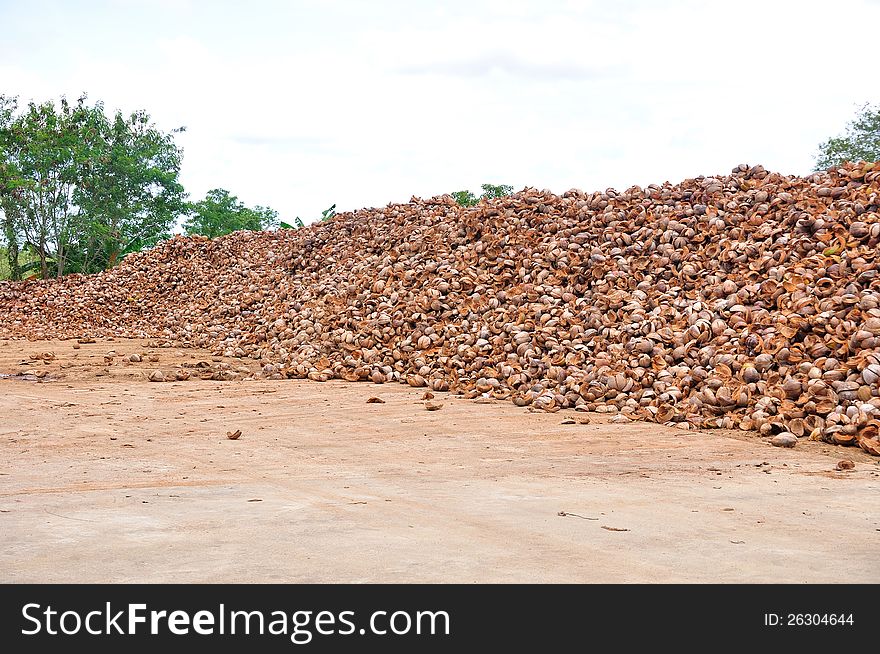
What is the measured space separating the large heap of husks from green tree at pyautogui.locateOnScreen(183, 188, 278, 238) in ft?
48.3

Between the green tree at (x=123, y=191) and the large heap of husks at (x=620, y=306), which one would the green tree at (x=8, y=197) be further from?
the large heap of husks at (x=620, y=306)

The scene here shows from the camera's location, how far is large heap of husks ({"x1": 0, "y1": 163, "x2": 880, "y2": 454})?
25.3ft

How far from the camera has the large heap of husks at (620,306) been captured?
7.71 meters

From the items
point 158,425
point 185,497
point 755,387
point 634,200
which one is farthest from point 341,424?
point 634,200

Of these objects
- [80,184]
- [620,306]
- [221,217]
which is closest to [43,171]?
[80,184]

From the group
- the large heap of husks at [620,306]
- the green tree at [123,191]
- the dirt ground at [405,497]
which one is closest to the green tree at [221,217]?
the green tree at [123,191]

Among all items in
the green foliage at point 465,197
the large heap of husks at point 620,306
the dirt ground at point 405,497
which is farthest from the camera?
the green foliage at point 465,197

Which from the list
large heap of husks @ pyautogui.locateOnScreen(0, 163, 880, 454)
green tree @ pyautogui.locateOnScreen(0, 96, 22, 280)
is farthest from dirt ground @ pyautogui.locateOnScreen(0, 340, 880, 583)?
green tree @ pyautogui.locateOnScreen(0, 96, 22, 280)

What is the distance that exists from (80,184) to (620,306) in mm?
18481

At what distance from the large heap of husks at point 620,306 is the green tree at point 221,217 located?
14.7 metres

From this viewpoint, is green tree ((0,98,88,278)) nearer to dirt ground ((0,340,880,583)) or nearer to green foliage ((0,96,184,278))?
green foliage ((0,96,184,278))

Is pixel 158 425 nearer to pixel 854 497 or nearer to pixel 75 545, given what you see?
pixel 75 545

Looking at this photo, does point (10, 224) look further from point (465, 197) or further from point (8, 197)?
point (465, 197)

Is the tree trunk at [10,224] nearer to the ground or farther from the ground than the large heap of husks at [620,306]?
farther from the ground
